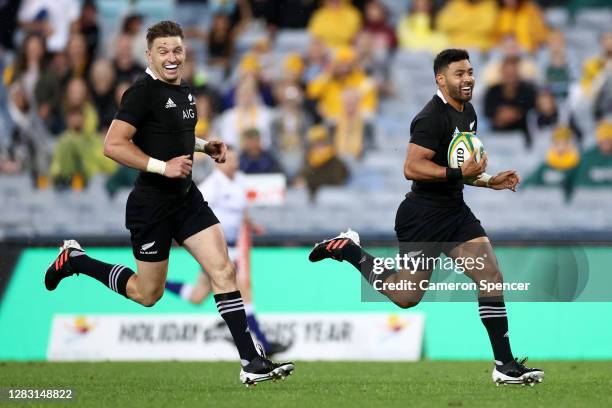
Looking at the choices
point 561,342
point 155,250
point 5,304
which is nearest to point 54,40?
point 5,304

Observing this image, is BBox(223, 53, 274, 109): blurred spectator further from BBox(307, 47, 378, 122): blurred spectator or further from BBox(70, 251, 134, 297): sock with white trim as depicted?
BBox(70, 251, 134, 297): sock with white trim

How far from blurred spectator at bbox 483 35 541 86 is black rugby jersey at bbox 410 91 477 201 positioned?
32.0 ft

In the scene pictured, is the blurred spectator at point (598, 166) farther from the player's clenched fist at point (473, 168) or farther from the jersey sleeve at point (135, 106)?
the jersey sleeve at point (135, 106)

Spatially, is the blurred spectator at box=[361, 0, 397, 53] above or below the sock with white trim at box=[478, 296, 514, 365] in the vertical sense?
above

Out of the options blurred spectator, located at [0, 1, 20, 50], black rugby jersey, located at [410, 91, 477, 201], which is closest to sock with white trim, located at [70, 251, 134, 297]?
black rugby jersey, located at [410, 91, 477, 201]

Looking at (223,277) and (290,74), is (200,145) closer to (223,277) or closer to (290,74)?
(223,277)

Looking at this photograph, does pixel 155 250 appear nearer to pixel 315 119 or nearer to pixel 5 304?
pixel 5 304

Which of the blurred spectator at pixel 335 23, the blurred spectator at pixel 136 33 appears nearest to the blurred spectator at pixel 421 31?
the blurred spectator at pixel 335 23

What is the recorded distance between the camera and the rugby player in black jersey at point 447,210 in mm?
9047

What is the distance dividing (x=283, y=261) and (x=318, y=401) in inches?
242

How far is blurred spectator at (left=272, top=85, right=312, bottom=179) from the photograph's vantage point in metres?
19.0

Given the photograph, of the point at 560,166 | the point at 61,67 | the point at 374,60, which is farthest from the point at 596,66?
the point at 61,67

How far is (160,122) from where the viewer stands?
29.9 ft

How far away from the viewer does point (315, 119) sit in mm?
19344
